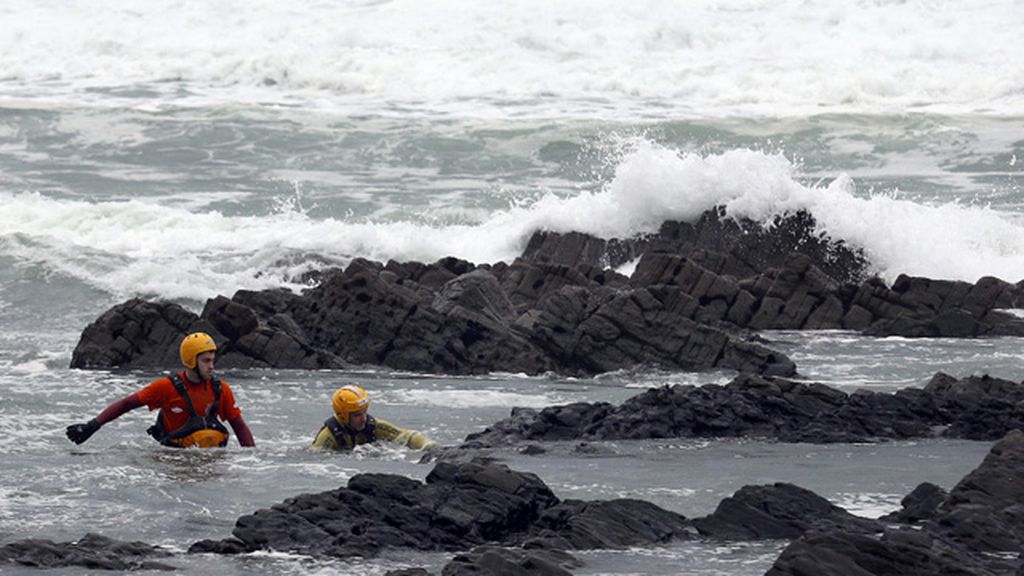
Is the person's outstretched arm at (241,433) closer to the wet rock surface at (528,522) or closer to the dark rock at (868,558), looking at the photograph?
the wet rock surface at (528,522)

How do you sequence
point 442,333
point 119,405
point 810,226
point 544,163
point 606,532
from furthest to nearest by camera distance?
point 544,163 < point 810,226 < point 442,333 < point 119,405 < point 606,532

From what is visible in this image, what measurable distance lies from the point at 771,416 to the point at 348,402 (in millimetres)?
3549

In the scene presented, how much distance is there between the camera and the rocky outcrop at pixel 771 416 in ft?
54.0

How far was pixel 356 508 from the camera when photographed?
12.0m

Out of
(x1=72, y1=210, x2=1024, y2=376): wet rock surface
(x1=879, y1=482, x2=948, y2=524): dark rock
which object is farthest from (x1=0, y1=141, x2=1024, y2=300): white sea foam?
(x1=879, y1=482, x2=948, y2=524): dark rock

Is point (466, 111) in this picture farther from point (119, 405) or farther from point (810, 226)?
point (119, 405)

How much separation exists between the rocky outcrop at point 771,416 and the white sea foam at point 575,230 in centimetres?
1146

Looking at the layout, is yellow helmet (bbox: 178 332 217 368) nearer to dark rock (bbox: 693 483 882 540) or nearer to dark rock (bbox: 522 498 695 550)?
dark rock (bbox: 522 498 695 550)

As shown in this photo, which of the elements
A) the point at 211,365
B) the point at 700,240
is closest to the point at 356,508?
the point at 211,365

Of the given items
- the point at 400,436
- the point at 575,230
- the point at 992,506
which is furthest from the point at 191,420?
the point at 575,230

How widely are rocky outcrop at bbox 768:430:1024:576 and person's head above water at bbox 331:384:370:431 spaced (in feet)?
17.2

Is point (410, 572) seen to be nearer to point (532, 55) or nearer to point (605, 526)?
point (605, 526)

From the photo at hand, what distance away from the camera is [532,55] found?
55250 mm

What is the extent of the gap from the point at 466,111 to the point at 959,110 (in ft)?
39.6
